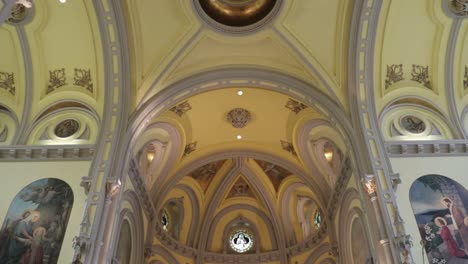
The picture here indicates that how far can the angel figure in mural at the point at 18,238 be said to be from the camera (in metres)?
10.7

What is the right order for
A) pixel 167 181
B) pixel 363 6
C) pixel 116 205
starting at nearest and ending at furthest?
pixel 116 205 → pixel 363 6 → pixel 167 181

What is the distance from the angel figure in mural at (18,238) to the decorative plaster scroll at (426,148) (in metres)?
10.2

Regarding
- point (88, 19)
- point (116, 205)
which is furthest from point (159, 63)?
point (116, 205)

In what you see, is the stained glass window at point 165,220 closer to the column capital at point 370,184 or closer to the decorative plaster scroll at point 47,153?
the decorative plaster scroll at point 47,153

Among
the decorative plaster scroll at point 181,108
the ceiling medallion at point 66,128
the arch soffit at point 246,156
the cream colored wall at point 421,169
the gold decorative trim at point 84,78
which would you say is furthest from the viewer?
the arch soffit at point 246,156

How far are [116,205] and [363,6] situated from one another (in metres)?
9.14

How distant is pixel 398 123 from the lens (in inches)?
540

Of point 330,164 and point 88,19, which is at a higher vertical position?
point 88,19

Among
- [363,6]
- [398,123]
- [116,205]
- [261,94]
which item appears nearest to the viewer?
[116,205]

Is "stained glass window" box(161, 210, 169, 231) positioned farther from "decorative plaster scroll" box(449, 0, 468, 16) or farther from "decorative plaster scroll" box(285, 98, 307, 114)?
"decorative plaster scroll" box(449, 0, 468, 16)

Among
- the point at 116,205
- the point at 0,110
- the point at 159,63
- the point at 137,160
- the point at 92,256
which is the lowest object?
the point at 92,256

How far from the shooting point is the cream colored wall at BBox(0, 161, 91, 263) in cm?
1148

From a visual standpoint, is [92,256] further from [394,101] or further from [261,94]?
[394,101]

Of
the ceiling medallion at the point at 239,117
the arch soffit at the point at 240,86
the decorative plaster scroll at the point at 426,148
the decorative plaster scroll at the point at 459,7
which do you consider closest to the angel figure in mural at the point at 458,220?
the decorative plaster scroll at the point at 426,148
